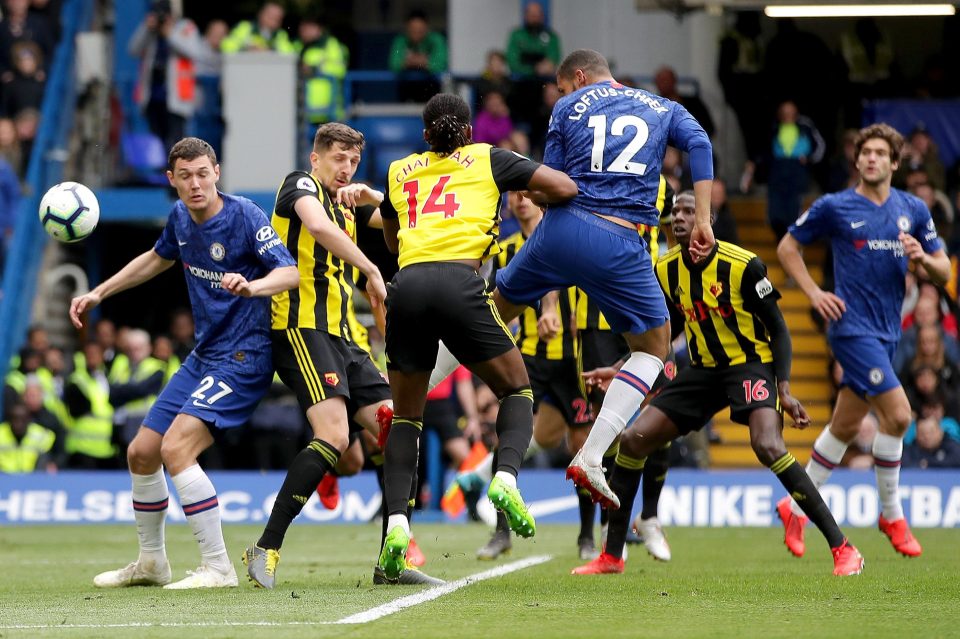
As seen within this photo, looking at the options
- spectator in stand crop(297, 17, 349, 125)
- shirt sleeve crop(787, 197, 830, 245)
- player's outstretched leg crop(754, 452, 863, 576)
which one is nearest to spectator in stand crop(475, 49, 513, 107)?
spectator in stand crop(297, 17, 349, 125)

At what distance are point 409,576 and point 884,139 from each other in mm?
4483

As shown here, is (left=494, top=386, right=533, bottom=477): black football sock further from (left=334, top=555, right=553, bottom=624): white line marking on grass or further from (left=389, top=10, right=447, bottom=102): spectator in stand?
(left=389, top=10, right=447, bottom=102): spectator in stand

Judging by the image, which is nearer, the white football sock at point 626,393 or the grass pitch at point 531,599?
the grass pitch at point 531,599

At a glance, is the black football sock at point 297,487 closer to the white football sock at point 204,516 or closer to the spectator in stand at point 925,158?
the white football sock at point 204,516

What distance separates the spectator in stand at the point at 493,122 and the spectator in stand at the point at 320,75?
2129 millimetres

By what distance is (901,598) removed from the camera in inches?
296

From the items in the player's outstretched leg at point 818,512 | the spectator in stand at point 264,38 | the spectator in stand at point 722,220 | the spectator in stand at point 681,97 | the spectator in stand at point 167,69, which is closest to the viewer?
the player's outstretched leg at point 818,512

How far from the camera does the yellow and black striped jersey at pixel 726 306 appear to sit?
9328 mm

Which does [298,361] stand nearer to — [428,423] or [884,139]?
[884,139]

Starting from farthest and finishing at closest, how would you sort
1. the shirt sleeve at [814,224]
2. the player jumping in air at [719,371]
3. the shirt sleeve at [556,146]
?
the shirt sleeve at [814,224]
the player jumping in air at [719,371]
the shirt sleeve at [556,146]

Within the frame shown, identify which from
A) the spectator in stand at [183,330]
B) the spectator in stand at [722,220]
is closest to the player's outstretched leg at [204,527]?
the spectator in stand at [722,220]

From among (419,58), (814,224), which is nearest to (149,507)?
(814,224)

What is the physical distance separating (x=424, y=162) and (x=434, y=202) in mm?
254

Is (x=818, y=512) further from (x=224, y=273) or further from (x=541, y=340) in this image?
(x=224, y=273)
